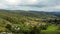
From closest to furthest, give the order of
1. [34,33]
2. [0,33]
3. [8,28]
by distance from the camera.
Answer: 1. [34,33]
2. [0,33]
3. [8,28]

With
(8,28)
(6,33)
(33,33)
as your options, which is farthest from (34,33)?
(8,28)

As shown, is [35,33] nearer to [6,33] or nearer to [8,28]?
[6,33]

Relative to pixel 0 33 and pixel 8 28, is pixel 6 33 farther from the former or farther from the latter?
pixel 8 28

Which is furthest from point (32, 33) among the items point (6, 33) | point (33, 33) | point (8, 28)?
point (8, 28)

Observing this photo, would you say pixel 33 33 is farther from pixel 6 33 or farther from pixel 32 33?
pixel 6 33

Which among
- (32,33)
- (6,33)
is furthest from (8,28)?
(32,33)

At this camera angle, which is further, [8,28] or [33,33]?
[8,28]

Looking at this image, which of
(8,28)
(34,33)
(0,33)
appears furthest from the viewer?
(8,28)

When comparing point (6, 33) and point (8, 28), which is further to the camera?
point (8, 28)
